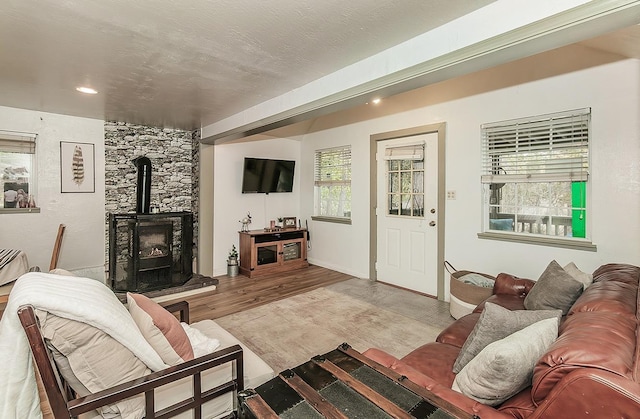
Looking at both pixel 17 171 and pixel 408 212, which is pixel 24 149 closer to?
pixel 17 171

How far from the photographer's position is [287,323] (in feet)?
10.7

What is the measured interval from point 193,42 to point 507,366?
2.50m

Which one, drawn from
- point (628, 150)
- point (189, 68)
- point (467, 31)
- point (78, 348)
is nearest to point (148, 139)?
point (189, 68)

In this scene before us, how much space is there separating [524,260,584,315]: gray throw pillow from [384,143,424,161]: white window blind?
2306 mm

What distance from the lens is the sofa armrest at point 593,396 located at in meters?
0.84

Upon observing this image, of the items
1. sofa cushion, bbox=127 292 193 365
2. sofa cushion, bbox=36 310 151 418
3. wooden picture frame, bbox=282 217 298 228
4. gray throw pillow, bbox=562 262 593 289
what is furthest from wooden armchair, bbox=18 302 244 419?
wooden picture frame, bbox=282 217 298 228

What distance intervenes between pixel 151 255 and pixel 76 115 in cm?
214

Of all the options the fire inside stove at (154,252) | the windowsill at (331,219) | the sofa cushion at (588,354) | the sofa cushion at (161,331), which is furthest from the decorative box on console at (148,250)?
the sofa cushion at (588,354)

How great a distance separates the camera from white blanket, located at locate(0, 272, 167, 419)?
1.20 m

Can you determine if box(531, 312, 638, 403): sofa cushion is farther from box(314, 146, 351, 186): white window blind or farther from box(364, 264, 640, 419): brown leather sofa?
box(314, 146, 351, 186): white window blind

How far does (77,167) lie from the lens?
4301 millimetres

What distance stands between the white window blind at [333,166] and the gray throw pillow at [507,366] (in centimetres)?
413

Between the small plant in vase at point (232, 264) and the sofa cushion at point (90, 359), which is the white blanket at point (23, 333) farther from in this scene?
the small plant in vase at point (232, 264)

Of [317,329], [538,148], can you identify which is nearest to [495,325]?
[317,329]
